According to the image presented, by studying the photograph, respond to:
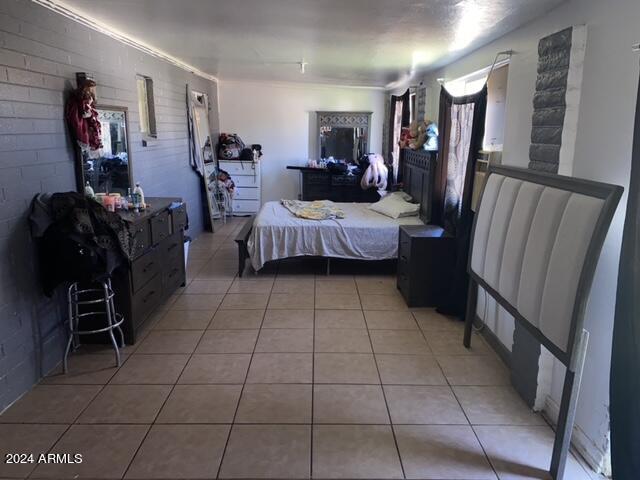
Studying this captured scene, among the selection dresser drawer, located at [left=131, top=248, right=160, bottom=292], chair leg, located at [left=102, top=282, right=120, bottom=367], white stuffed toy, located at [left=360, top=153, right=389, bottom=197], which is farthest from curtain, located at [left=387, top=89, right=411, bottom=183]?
chair leg, located at [left=102, top=282, right=120, bottom=367]

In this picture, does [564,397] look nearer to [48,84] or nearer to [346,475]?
[346,475]

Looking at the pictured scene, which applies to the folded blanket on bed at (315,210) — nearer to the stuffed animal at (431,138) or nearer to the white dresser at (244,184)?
the stuffed animal at (431,138)

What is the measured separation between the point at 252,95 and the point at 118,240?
5.82m

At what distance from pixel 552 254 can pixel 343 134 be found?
6625 millimetres

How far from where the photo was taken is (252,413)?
2.46m

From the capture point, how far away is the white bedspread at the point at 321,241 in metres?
4.68

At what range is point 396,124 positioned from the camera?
6.87 metres

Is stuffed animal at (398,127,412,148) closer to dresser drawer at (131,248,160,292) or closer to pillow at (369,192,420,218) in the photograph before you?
pillow at (369,192,420,218)

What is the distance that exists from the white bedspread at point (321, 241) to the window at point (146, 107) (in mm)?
1514

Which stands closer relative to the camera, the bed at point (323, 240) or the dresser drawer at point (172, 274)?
the dresser drawer at point (172, 274)

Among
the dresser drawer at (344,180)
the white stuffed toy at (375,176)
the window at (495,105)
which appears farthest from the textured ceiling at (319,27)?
the dresser drawer at (344,180)

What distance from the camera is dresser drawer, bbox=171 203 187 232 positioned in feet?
13.0

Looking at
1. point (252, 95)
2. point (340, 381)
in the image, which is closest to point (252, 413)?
point (340, 381)

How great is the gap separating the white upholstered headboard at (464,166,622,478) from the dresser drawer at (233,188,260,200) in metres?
5.75
